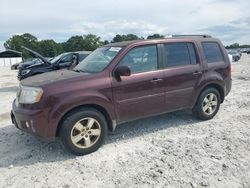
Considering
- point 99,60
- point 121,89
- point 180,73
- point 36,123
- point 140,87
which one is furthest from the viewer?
point 180,73

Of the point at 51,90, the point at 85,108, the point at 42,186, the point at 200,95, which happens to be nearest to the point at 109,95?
the point at 85,108

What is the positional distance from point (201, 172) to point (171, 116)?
281 centimetres

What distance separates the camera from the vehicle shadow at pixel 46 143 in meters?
4.61

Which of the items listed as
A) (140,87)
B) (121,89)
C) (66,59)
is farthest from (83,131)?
(66,59)

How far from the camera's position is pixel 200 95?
6090mm

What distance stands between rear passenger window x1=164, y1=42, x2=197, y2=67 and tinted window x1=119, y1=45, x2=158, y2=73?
322 millimetres

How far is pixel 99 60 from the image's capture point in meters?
5.38

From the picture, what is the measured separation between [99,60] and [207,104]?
2578 millimetres

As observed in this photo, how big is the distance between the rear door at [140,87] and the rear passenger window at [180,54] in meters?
0.31

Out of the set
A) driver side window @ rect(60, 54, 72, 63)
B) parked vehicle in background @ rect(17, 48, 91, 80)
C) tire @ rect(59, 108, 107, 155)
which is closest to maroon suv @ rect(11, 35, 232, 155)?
tire @ rect(59, 108, 107, 155)

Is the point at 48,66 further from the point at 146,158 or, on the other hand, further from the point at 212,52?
the point at 146,158

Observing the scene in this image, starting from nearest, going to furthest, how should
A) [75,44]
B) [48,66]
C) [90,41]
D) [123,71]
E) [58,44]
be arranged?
[123,71] < [48,66] < [75,44] < [90,41] < [58,44]

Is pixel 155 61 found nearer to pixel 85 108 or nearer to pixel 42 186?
pixel 85 108

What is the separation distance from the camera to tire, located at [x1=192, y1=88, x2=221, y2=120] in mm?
6102
